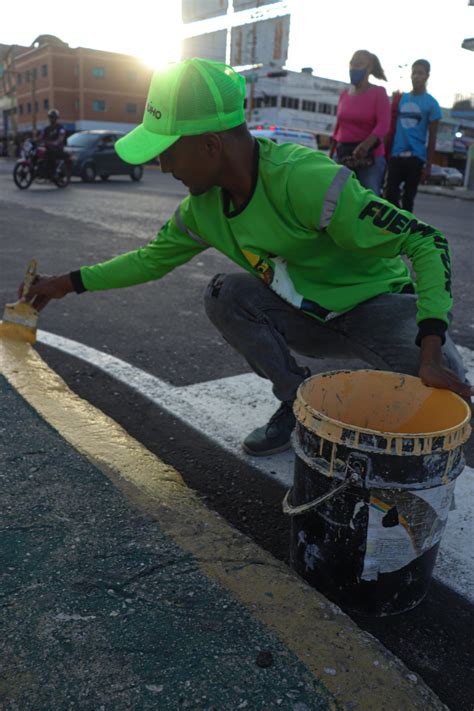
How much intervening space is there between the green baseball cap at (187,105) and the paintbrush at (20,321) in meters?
1.15

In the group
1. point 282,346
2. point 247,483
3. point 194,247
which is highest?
point 194,247

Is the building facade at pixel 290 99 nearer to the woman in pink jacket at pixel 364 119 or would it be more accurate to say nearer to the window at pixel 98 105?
the window at pixel 98 105

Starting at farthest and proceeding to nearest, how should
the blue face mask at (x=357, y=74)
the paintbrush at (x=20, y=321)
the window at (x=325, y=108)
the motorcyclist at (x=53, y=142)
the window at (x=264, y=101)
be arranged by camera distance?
1. the window at (x=325, y=108)
2. the window at (x=264, y=101)
3. the motorcyclist at (x=53, y=142)
4. the blue face mask at (x=357, y=74)
5. the paintbrush at (x=20, y=321)

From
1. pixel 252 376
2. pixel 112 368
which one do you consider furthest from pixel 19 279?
pixel 252 376

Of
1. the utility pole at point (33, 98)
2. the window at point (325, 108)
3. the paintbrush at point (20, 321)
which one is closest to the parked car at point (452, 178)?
the paintbrush at point (20, 321)

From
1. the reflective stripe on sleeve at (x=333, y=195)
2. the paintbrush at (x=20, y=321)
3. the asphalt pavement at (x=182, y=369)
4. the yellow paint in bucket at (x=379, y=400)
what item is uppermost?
the reflective stripe on sleeve at (x=333, y=195)

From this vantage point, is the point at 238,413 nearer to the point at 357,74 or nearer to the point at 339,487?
the point at 339,487

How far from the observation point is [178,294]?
539cm

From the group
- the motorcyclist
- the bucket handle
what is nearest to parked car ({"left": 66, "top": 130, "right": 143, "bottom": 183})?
the motorcyclist

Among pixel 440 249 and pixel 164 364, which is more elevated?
pixel 440 249

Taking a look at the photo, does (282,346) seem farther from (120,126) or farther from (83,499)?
(120,126)

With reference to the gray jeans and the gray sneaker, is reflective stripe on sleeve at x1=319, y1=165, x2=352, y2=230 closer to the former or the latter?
the gray jeans

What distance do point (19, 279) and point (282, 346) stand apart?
3.68 metres

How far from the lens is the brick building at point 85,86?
58781 mm
